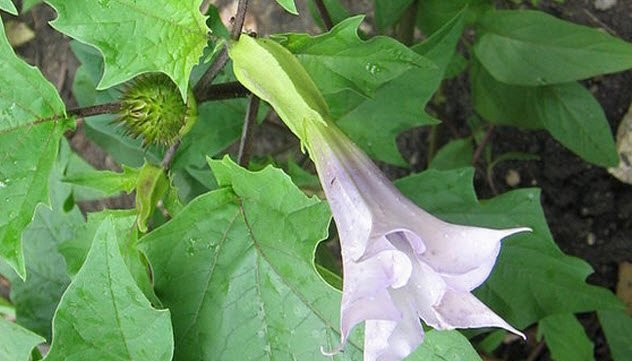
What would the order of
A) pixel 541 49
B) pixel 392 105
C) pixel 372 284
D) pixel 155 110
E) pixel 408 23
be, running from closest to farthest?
pixel 372 284
pixel 155 110
pixel 392 105
pixel 541 49
pixel 408 23

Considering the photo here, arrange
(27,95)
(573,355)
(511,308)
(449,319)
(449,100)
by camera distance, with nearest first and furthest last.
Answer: (449,319), (27,95), (511,308), (573,355), (449,100)

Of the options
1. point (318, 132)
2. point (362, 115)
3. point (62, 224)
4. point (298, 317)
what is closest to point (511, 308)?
point (362, 115)

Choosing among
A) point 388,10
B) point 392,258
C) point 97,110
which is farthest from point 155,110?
point 388,10

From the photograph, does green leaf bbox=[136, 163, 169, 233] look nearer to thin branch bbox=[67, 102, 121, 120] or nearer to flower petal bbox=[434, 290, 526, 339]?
thin branch bbox=[67, 102, 121, 120]

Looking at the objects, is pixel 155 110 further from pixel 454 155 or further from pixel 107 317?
pixel 454 155

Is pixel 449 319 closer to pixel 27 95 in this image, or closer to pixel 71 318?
pixel 71 318

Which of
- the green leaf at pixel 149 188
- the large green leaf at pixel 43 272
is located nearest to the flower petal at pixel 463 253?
the green leaf at pixel 149 188

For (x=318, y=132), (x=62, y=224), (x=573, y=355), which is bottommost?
→ (x=573, y=355)

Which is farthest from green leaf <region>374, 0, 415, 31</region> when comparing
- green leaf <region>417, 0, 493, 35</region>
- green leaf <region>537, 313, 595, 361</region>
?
green leaf <region>537, 313, 595, 361</region>
